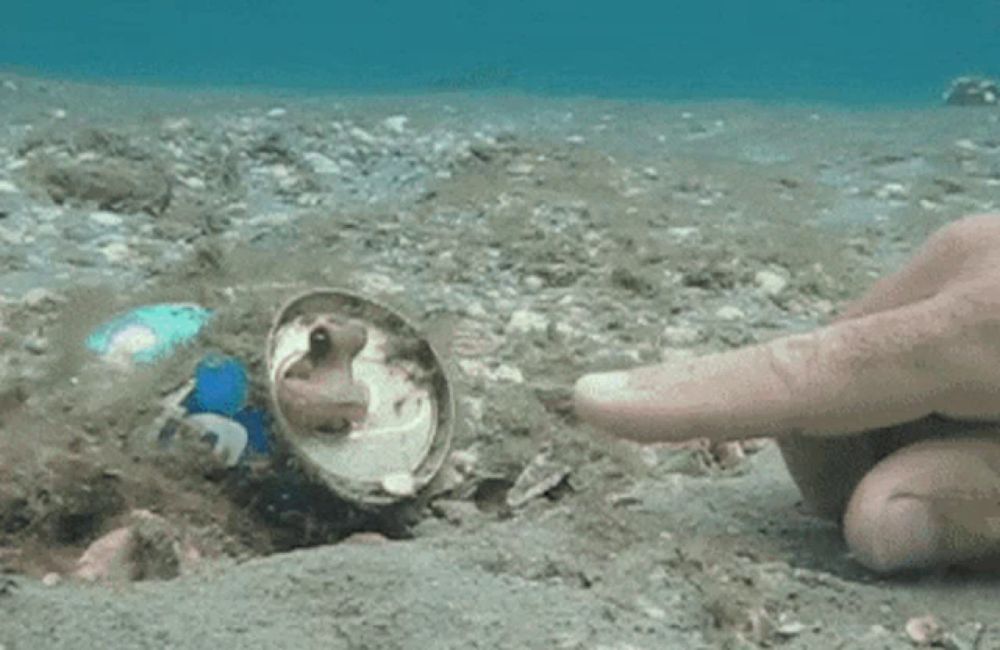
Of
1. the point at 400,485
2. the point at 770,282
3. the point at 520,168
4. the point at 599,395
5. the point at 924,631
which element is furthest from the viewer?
the point at 520,168

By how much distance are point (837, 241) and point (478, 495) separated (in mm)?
3844

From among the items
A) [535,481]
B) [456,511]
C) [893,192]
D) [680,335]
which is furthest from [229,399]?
[893,192]

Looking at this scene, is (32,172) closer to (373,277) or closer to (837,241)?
(373,277)

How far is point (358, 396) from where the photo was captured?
3936mm

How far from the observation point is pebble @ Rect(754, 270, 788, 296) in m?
6.40

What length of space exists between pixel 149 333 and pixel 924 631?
92.3 inches

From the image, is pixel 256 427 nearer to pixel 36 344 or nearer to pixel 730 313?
pixel 36 344

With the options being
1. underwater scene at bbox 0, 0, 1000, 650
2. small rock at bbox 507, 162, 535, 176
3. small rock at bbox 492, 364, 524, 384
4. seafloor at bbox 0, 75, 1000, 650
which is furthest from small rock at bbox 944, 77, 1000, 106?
small rock at bbox 492, 364, 524, 384

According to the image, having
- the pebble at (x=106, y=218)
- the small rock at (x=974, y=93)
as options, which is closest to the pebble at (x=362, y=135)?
the pebble at (x=106, y=218)

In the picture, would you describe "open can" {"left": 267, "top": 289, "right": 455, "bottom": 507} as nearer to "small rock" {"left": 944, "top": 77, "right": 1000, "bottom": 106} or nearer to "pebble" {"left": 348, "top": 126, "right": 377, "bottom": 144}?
"pebble" {"left": 348, "top": 126, "right": 377, "bottom": 144}

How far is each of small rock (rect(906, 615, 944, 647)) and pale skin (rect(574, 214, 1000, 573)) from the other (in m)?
0.20

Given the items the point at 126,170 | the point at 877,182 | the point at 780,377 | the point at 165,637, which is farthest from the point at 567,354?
the point at 877,182

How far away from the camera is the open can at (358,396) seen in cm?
385

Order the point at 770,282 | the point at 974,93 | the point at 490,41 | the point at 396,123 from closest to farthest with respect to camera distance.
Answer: the point at 770,282
the point at 396,123
the point at 974,93
the point at 490,41
